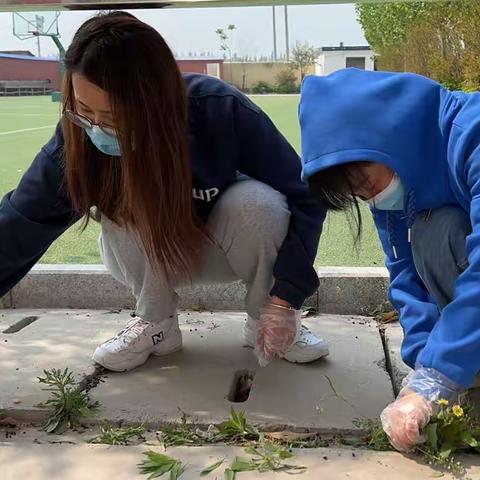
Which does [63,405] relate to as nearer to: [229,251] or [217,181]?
[229,251]

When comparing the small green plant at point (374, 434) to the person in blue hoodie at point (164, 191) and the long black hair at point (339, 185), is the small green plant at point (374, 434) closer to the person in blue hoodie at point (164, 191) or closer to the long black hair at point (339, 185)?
the person in blue hoodie at point (164, 191)

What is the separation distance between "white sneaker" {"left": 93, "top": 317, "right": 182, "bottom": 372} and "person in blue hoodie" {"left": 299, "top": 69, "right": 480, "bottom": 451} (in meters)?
0.77

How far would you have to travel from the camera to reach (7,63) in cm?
965

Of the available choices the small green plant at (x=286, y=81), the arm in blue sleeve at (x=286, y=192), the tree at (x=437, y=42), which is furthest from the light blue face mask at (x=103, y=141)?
the small green plant at (x=286, y=81)

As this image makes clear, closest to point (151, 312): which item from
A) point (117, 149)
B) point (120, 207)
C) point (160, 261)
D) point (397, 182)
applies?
point (160, 261)

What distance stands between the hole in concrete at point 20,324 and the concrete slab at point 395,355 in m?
1.18

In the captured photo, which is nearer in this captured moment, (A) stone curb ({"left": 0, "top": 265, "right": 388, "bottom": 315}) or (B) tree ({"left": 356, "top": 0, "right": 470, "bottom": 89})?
(A) stone curb ({"left": 0, "top": 265, "right": 388, "bottom": 315})

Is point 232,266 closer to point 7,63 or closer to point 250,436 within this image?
point 250,436

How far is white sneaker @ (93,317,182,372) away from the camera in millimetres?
1987

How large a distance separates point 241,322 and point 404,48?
6735 mm

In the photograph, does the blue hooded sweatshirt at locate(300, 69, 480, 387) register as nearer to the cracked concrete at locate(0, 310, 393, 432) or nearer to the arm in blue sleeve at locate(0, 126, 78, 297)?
the cracked concrete at locate(0, 310, 393, 432)

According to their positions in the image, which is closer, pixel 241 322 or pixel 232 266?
pixel 232 266

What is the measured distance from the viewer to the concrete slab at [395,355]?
1889mm

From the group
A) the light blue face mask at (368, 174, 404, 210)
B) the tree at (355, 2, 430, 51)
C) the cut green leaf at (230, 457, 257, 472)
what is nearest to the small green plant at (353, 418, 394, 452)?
the cut green leaf at (230, 457, 257, 472)
